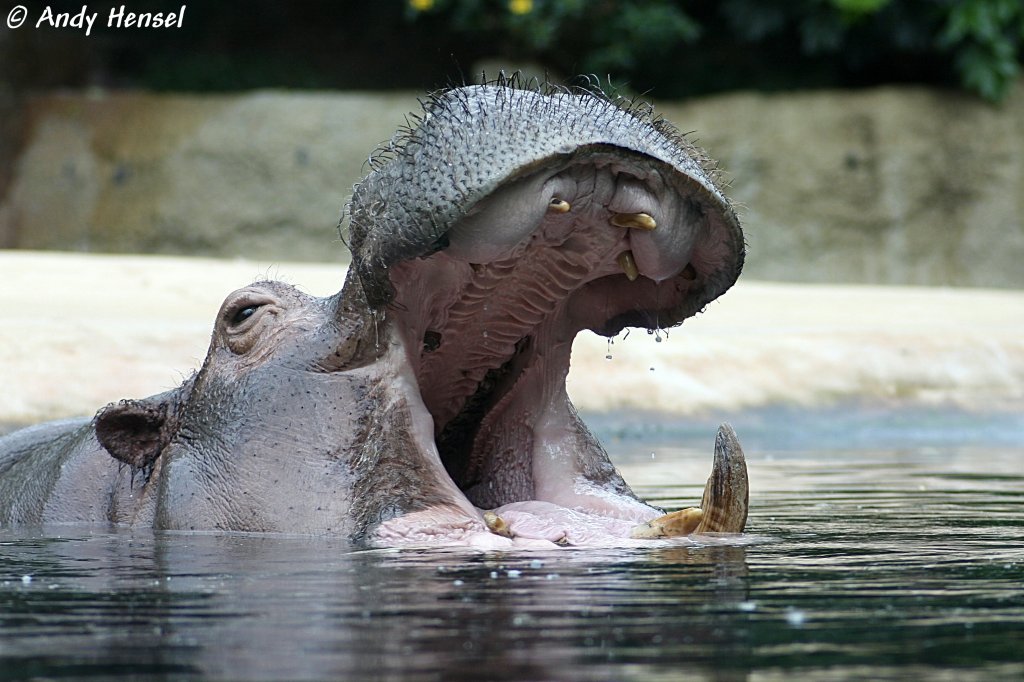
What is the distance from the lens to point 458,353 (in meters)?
4.30

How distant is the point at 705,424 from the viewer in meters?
8.73

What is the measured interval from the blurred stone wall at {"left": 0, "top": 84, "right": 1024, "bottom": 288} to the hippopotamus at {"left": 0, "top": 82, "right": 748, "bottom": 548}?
12.8 metres

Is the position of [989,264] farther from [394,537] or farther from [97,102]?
[394,537]

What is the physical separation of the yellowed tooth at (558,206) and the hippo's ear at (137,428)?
1298 millimetres

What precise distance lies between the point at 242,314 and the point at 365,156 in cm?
1315

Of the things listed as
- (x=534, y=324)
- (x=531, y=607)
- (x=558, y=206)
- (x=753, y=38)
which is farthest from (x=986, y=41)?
(x=531, y=607)

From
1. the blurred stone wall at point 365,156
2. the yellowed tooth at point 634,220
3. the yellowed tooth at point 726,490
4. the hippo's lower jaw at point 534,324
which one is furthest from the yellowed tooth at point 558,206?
the blurred stone wall at point 365,156

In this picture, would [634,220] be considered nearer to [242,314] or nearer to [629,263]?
[629,263]

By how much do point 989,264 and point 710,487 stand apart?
14.2 metres

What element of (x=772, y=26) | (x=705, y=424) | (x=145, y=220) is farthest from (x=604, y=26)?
(x=705, y=424)

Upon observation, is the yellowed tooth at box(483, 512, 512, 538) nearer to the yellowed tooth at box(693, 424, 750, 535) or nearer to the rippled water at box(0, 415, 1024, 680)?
the rippled water at box(0, 415, 1024, 680)

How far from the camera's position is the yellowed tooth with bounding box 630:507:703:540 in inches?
156

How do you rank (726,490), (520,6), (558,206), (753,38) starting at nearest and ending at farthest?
(558,206) < (726,490) < (520,6) < (753,38)

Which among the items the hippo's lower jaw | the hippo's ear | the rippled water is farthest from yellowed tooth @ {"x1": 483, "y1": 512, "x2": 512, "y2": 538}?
the hippo's ear
